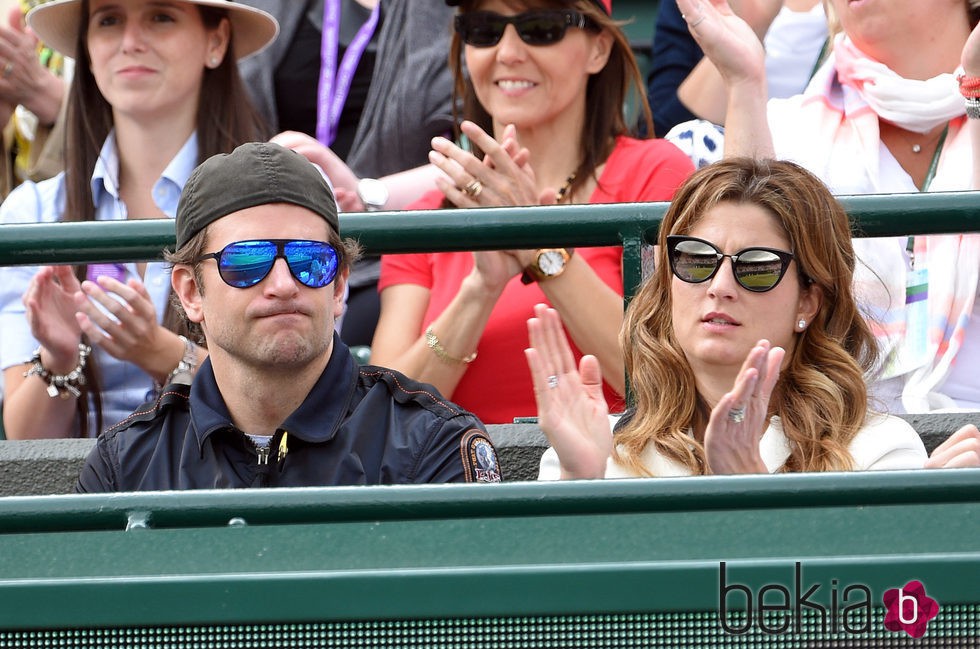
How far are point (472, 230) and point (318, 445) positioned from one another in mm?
515

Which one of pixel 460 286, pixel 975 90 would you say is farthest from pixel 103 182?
pixel 975 90

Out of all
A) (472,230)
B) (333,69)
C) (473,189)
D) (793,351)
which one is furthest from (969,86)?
(333,69)

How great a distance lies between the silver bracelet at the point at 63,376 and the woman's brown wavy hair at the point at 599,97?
3.68ft

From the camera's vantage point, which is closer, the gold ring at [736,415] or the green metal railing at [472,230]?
the gold ring at [736,415]

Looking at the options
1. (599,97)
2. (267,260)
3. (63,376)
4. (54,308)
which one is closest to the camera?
(267,260)

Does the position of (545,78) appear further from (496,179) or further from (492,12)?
(496,179)

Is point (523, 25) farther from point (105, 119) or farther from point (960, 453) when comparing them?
point (960, 453)

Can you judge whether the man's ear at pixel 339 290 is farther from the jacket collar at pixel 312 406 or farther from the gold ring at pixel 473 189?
the gold ring at pixel 473 189

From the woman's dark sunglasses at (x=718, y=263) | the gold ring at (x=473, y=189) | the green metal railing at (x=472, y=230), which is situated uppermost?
the gold ring at (x=473, y=189)

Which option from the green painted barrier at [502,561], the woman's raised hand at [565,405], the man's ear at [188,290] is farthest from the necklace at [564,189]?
the green painted barrier at [502,561]

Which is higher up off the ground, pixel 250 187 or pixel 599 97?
pixel 599 97

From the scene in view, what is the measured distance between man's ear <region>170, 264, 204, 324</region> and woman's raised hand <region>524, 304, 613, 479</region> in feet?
2.37

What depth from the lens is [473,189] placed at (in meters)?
3.60

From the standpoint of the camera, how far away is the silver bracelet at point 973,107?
11.5ft
